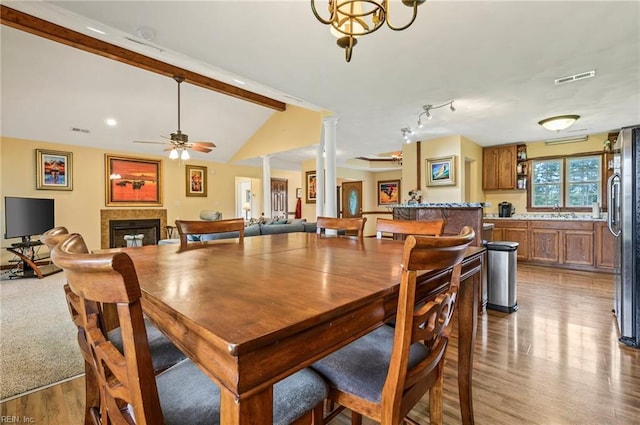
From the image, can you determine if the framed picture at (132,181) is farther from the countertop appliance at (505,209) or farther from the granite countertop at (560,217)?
the countertop appliance at (505,209)

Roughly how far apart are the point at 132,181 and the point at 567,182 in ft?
29.7

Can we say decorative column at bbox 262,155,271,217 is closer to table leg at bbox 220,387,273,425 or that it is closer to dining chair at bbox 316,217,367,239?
dining chair at bbox 316,217,367,239

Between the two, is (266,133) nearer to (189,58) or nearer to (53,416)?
(189,58)

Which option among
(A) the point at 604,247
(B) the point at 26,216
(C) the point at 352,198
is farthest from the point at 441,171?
(B) the point at 26,216

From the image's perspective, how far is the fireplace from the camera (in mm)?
6268

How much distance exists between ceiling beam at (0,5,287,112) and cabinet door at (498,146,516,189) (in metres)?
5.24

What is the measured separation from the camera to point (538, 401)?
156 centimetres

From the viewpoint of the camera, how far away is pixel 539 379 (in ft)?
5.78

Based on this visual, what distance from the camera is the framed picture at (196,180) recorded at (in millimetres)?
7320

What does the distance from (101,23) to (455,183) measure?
5.21m

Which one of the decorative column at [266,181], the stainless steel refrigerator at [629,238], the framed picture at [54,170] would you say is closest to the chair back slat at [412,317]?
the stainless steel refrigerator at [629,238]

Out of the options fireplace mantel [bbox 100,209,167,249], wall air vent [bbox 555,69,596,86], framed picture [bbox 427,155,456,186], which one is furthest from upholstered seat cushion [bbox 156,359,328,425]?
fireplace mantel [bbox 100,209,167,249]

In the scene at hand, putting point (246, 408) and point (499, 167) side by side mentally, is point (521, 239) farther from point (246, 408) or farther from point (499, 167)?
point (246, 408)

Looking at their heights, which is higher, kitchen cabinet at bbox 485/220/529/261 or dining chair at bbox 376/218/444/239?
dining chair at bbox 376/218/444/239
